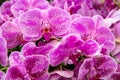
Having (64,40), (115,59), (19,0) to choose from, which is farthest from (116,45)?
(19,0)

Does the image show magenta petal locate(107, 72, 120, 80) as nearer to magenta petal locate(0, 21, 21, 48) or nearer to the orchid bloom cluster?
the orchid bloom cluster

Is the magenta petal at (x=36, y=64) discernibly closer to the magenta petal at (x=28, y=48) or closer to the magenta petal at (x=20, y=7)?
the magenta petal at (x=28, y=48)

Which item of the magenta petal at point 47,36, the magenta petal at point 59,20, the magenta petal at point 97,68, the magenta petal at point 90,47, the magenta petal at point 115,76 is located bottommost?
the magenta petal at point 115,76

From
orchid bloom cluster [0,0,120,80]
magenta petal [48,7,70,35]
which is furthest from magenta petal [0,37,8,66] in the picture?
magenta petal [48,7,70,35]

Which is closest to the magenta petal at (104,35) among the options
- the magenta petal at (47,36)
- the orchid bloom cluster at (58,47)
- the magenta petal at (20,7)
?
the orchid bloom cluster at (58,47)

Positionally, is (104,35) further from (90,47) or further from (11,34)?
(11,34)

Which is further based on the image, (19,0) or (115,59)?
(19,0)

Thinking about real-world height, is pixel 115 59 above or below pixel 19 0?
below

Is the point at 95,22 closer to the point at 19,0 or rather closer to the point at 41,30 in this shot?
the point at 41,30

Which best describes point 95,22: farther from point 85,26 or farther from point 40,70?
point 40,70
